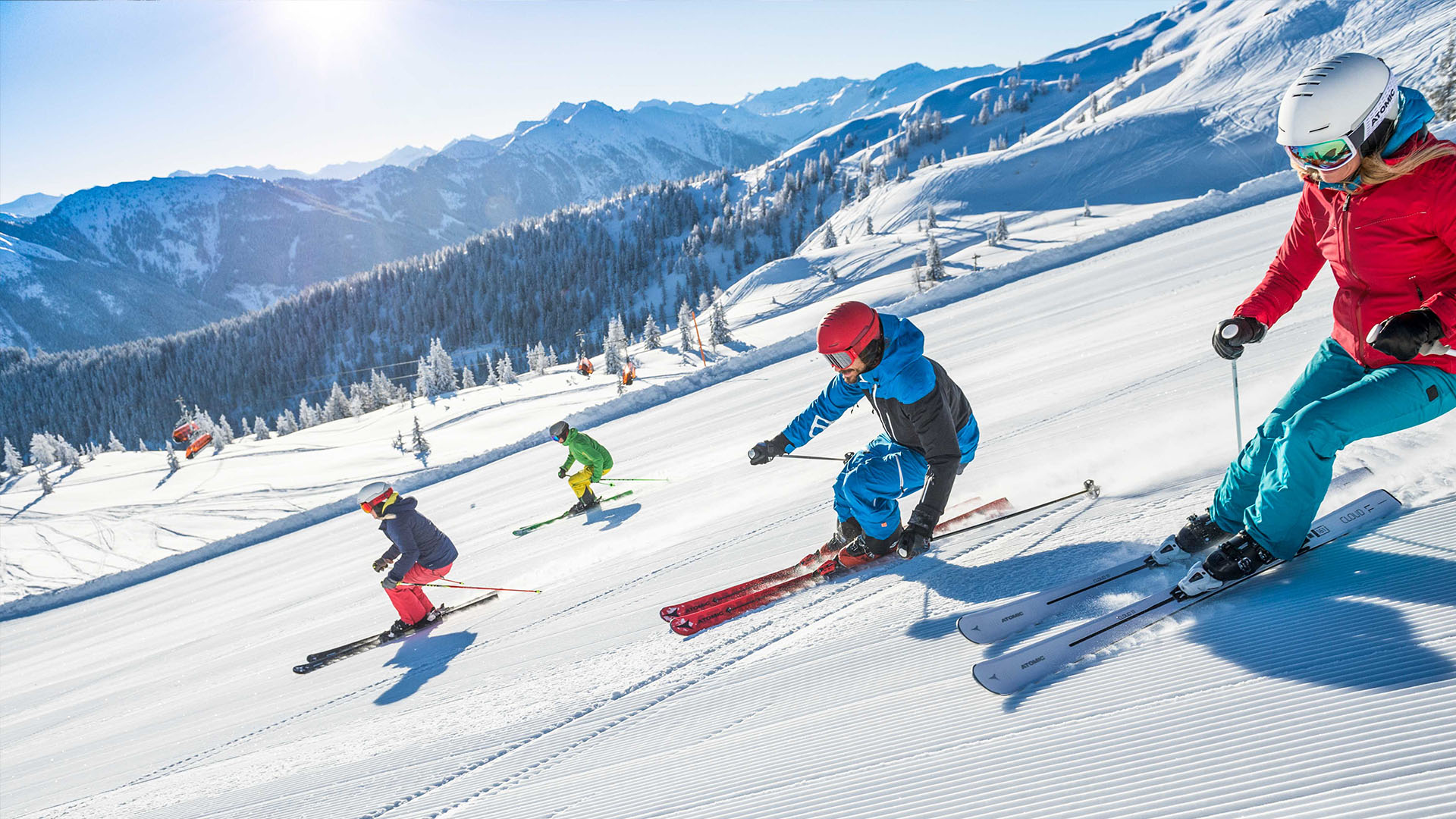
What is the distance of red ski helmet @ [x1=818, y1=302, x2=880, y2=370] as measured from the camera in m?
3.89

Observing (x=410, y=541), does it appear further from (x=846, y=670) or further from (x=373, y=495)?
(x=846, y=670)

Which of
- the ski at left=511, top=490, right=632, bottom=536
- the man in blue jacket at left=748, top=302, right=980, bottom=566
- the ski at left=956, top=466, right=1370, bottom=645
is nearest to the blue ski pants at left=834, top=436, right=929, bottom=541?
the man in blue jacket at left=748, top=302, right=980, bottom=566

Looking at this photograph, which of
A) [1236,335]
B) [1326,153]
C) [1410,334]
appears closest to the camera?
[1410,334]

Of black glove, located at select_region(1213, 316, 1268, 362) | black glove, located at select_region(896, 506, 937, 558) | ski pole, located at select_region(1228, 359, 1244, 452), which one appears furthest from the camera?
black glove, located at select_region(896, 506, 937, 558)

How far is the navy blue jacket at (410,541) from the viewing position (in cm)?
672

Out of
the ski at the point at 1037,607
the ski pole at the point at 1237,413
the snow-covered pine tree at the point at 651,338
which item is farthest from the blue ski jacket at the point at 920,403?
the snow-covered pine tree at the point at 651,338

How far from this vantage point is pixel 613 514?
8969 mm

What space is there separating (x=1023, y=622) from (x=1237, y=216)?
15284mm

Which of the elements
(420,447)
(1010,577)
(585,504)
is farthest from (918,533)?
(420,447)

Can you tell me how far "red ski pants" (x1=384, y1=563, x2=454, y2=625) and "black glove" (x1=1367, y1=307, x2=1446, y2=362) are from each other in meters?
7.47

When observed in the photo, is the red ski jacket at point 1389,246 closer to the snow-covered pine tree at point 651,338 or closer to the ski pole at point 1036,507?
the ski pole at point 1036,507

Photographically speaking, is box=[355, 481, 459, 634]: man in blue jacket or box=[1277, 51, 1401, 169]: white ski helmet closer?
box=[1277, 51, 1401, 169]: white ski helmet

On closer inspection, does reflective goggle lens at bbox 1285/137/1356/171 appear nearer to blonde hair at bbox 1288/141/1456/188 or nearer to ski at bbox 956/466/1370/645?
blonde hair at bbox 1288/141/1456/188

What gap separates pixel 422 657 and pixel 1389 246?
7136mm
